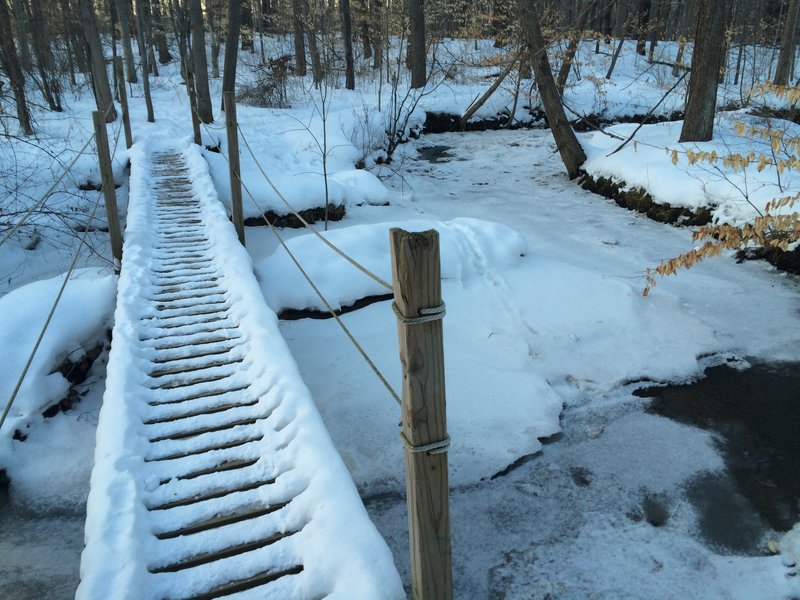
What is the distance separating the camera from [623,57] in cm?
2341

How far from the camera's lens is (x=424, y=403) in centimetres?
176

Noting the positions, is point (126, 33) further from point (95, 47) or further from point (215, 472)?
point (215, 472)

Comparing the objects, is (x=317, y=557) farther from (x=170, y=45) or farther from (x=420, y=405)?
(x=170, y=45)

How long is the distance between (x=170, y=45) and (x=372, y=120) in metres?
20.3

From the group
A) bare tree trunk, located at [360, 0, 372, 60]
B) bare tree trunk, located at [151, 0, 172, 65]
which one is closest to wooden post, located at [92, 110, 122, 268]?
bare tree trunk, located at [360, 0, 372, 60]

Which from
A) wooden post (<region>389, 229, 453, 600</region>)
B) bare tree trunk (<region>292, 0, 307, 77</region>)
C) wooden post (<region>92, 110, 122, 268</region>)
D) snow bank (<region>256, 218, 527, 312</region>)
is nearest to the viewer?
wooden post (<region>389, 229, 453, 600</region>)

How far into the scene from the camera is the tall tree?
879 cm

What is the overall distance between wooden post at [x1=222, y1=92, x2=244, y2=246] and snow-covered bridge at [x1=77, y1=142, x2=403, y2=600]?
6.30 ft

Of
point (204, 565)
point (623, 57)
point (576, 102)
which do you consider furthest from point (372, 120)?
point (623, 57)

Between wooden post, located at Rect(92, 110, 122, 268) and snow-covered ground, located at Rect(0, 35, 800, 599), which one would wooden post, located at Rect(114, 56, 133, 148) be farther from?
wooden post, located at Rect(92, 110, 122, 268)

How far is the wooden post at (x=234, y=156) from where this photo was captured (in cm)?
609

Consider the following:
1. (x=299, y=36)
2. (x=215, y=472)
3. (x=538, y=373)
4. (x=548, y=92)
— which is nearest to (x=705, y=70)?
(x=548, y=92)

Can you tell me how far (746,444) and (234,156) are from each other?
5.45m

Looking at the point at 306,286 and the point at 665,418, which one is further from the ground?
the point at 306,286
